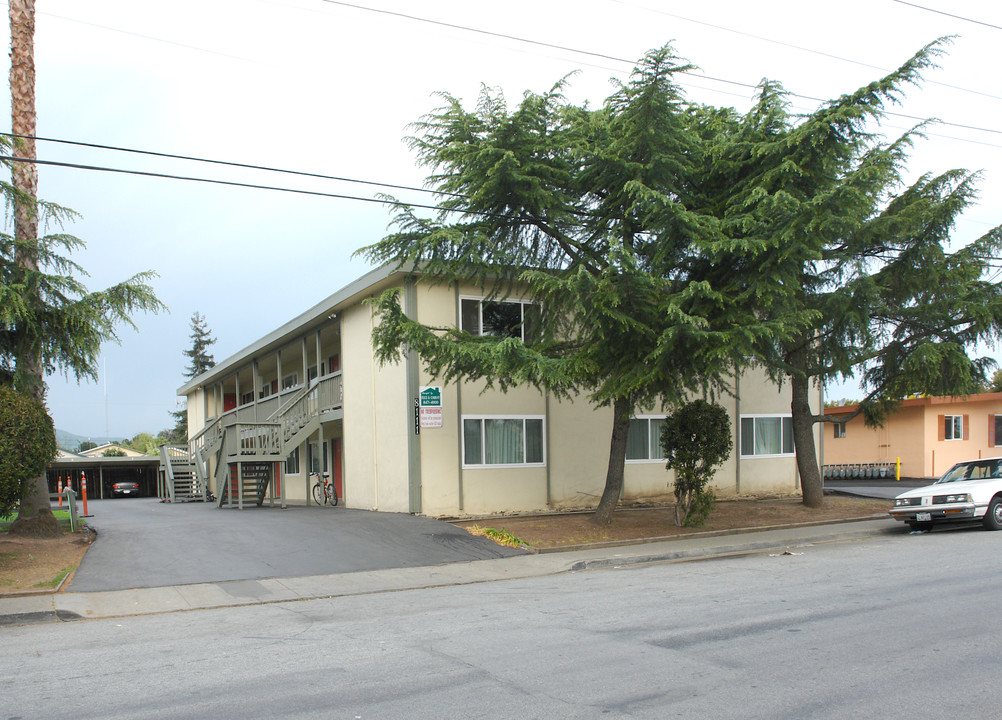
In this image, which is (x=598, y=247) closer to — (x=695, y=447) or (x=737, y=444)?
(x=695, y=447)

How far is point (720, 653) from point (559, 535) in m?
8.80

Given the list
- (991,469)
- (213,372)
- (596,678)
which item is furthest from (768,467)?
(213,372)

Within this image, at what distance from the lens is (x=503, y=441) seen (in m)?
19.0

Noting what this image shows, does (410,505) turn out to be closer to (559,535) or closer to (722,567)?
(559,535)

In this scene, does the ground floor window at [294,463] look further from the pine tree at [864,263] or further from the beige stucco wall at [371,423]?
the pine tree at [864,263]

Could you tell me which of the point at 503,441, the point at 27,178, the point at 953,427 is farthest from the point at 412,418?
the point at 953,427

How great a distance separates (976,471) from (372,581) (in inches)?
514

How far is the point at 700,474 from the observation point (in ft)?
55.5

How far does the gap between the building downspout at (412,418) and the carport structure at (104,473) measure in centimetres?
3310

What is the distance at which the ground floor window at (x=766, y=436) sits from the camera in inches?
928

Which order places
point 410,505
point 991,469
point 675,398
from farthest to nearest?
point 410,505
point 991,469
point 675,398

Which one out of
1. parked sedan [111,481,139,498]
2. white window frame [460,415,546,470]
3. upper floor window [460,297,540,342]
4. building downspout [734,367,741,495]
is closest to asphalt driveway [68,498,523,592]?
white window frame [460,415,546,470]

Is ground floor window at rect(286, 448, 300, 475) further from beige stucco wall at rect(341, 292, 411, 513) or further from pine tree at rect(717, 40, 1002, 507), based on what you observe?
pine tree at rect(717, 40, 1002, 507)


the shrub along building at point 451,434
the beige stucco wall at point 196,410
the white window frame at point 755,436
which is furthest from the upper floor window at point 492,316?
the beige stucco wall at point 196,410
